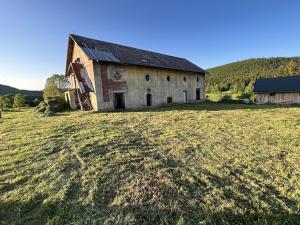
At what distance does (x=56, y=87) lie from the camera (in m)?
30.6

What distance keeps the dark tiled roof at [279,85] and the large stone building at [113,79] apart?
15.8 meters

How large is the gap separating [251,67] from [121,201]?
390 feet

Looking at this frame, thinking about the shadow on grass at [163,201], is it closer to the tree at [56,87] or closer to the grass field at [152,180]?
the grass field at [152,180]

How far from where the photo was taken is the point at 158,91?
20453mm

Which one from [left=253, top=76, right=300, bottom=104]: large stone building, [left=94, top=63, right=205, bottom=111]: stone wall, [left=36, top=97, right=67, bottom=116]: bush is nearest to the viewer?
[left=94, top=63, right=205, bottom=111]: stone wall

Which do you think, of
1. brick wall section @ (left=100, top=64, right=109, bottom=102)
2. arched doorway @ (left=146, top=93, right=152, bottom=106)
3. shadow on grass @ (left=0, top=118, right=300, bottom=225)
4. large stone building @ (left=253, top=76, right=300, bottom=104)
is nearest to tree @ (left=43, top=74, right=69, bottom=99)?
brick wall section @ (left=100, top=64, right=109, bottom=102)

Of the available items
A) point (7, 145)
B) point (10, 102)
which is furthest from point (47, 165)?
point (10, 102)

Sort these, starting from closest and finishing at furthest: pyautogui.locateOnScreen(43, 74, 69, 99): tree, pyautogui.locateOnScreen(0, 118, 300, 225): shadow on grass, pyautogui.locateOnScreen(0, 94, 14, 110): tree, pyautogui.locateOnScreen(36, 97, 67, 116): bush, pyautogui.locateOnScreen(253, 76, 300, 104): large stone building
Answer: pyautogui.locateOnScreen(0, 118, 300, 225): shadow on grass
pyautogui.locateOnScreen(36, 97, 67, 116): bush
pyautogui.locateOnScreen(43, 74, 69, 99): tree
pyautogui.locateOnScreen(253, 76, 300, 104): large stone building
pyautogui.locateOnScreen(0, 94, 14, 110): tree

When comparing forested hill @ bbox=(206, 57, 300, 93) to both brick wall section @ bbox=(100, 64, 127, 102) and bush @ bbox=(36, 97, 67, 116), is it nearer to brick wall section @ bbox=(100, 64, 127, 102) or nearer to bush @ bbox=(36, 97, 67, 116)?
brick wall section @ bbox=(100, 64, 127, 102)

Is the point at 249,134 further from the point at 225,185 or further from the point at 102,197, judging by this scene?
the point at 102,197

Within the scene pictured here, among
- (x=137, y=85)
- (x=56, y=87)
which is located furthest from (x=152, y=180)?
(x=56, y=87)

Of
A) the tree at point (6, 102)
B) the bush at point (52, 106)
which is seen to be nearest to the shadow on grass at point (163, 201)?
the bush at point (52, 106)

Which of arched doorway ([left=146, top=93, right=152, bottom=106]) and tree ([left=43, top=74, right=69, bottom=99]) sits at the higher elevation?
tree ([left=43, top=74, right=69, bottom=99])

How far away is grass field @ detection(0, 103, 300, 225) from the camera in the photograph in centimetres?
321
